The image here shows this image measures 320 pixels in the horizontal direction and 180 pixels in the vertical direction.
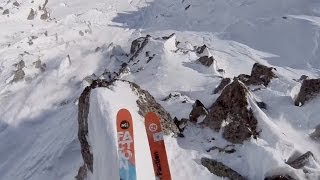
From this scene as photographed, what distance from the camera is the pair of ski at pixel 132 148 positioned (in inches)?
553

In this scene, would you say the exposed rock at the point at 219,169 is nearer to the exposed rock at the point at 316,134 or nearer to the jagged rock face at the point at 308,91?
the exposed rock at the point at 316,134

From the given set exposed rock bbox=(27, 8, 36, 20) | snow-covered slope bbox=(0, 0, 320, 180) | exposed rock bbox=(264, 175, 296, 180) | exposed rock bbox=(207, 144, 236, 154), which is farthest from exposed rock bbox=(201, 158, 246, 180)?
exposed rock bbox=(27, 8, 36, 20)

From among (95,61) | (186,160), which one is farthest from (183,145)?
(95,61)

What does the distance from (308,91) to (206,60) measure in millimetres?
14348

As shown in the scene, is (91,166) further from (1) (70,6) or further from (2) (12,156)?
(1) (70,6)

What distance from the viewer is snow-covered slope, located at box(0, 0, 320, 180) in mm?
17422

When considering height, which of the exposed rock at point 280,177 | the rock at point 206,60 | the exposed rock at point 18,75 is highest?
the exposed rock at point 280,177

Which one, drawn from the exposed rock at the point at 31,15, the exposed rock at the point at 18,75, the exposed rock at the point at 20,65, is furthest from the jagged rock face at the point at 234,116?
the exposed rock at the point at 31,15

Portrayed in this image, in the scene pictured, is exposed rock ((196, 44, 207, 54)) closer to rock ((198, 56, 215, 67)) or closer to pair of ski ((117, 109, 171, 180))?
rock ((198, 56, 215, 67))

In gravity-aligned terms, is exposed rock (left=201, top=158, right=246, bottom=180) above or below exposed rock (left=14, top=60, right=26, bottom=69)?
above

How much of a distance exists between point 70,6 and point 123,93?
4628 centimetres

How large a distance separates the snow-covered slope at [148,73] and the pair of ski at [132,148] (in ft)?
1.93

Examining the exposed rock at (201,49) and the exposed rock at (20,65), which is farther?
the exposed rock at (20,65)

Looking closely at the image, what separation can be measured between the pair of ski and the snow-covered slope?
0.59 meters
